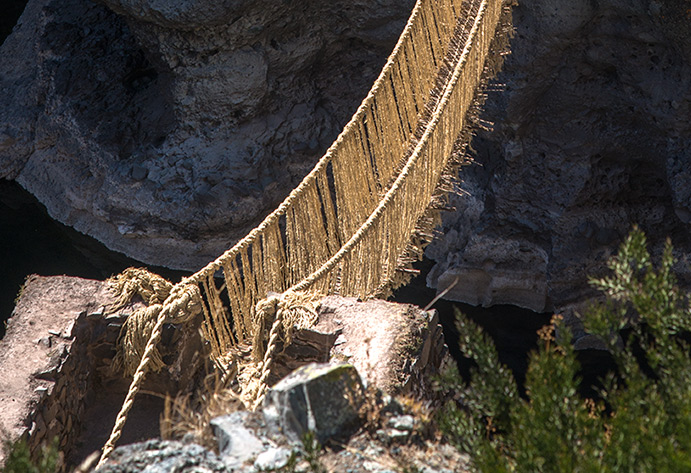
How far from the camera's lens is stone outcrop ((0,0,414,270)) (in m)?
8.55

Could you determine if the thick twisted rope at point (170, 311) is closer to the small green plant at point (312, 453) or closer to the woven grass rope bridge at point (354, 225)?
the woven grass rope bridge at point (354, 225)

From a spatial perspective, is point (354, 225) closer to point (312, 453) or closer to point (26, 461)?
point (312, 453)

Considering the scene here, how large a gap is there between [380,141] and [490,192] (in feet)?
14.0

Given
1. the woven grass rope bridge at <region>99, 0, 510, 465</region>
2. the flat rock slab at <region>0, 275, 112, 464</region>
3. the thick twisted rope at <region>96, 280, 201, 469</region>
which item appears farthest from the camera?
the woven grass rope bridge at <region>99, 0, 510, 465</region>

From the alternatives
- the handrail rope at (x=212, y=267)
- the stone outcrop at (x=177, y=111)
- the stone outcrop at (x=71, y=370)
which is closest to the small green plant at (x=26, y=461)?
the handrail rope at (x=212, y=267)

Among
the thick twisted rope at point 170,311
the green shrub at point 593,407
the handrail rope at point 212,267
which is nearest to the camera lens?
the green shrub at point 593,407

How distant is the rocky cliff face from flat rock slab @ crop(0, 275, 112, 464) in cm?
421

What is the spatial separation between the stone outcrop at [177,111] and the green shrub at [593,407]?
246 inches

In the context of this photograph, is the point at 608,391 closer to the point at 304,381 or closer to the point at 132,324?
the point at 304,381

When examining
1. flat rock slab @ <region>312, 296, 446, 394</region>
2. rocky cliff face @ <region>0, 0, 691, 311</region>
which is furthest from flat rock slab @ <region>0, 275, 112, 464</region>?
rocky cliff face @ <region>0, 0, 691, 311</region>

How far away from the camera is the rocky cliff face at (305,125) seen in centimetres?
748

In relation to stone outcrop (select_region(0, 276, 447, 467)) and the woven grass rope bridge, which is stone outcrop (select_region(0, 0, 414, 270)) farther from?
stone outcrop (select_region(0, 276, 447, 467))

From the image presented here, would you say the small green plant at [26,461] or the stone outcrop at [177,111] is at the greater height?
the stone outcrop at [177,111]

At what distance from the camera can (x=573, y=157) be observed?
811 cm
